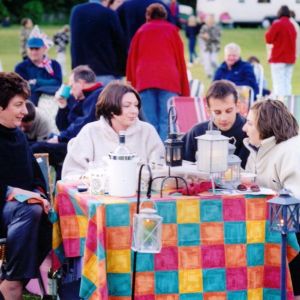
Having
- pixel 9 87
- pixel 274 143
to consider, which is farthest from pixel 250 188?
pixel 9 87

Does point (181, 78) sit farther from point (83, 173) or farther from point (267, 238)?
point (267, 238)

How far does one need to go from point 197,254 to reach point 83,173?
101 cm

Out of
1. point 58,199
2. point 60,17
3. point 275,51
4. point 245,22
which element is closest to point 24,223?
point 58,199

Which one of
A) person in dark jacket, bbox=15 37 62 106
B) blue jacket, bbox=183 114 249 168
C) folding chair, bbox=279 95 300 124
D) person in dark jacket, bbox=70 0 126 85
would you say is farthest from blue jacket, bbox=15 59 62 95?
blue jacket, bbox=183 114 249 168

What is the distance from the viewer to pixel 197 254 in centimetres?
442

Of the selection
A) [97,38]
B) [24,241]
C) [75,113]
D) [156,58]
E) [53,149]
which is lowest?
[24,241]


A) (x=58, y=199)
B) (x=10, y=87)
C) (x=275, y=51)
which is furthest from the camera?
(x=275, y=51)

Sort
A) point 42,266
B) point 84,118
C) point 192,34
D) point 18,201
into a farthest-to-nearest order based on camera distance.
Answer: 1. point 192,34
2. point 84,118
3. point 42,266
4. point 18,201

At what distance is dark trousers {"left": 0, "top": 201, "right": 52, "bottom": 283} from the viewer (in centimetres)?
476

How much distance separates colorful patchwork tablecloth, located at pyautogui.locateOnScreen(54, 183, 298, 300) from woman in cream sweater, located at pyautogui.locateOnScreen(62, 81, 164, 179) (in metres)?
0.67

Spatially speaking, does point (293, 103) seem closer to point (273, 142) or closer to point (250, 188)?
point (273, 142)

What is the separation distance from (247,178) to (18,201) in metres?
1.17

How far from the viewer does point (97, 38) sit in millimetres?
8867

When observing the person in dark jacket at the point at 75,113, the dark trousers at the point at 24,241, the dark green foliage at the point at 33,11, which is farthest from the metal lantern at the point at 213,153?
the dark green foliage at the point at 33,11
